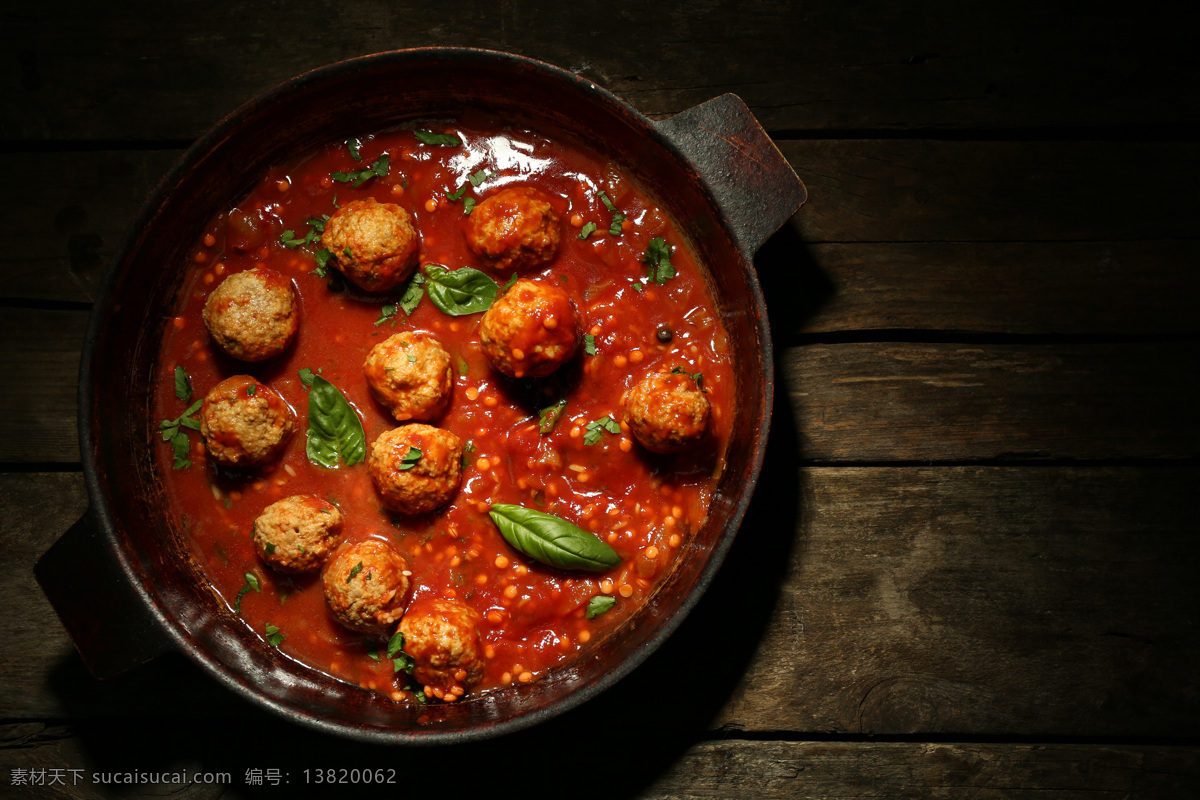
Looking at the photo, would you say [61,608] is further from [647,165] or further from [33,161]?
[647,165]

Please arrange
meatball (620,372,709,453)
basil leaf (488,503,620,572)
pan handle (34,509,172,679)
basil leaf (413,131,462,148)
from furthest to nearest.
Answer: basil leaf (413,131,462,148), basil leaf (488,503,620,572), meatball (620,372,709,453), pan handle (34,509,172,679)

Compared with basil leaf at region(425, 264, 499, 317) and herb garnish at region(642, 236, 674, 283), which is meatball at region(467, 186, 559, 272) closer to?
basil leaf at region(425, 264, 499, 317)

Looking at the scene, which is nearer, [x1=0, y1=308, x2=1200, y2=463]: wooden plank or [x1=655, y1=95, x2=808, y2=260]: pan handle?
[x1=655, y1=95, x2=808, y2=260]: pan handle

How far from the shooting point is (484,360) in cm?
268

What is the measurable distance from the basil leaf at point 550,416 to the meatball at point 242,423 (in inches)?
38.3

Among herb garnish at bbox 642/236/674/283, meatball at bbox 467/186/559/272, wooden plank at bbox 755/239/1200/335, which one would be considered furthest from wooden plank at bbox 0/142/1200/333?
meatball at bbox 467/186/559/272

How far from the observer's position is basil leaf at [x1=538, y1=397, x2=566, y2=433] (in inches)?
103

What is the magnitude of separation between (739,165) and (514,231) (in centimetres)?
84

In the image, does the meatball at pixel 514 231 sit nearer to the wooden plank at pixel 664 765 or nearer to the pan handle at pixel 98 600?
the pan handle at pixel 98 600

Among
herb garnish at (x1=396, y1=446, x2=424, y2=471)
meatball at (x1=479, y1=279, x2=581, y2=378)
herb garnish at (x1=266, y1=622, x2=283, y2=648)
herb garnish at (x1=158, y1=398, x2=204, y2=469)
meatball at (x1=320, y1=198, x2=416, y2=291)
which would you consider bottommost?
herb garnish at (x1=266, y1=622, x2=283, y2=648)

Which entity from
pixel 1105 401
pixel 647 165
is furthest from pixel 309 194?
pixel 1105 401

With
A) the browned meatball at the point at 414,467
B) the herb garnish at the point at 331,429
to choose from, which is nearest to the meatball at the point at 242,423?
the herb garnish at the point at 331,429

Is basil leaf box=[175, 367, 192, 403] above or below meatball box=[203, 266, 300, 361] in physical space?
below

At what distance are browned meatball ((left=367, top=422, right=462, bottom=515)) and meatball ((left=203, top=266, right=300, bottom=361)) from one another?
54 cm
